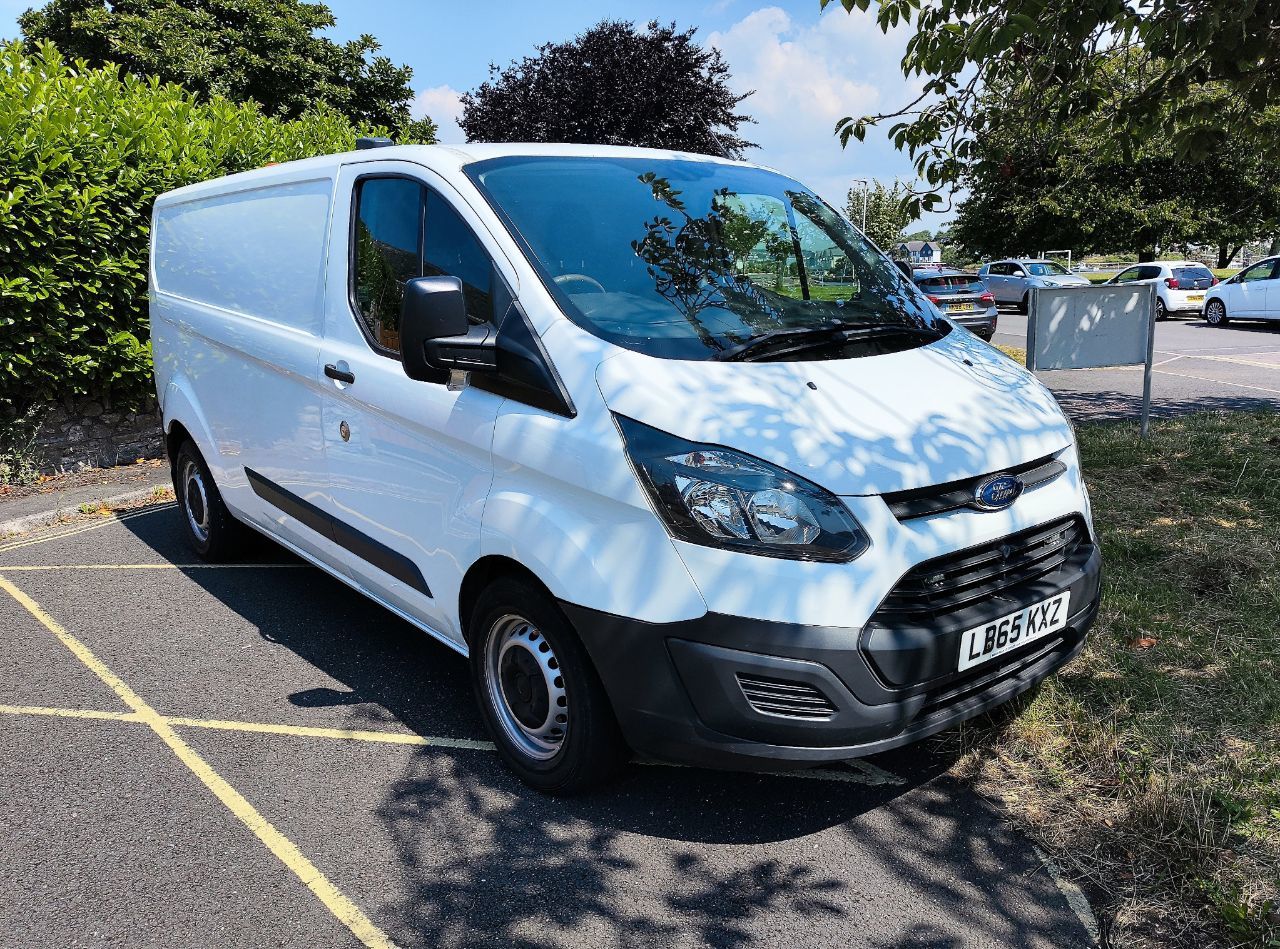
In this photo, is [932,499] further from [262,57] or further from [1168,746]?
[262,57]

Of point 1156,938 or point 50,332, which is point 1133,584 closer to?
point 1156,938

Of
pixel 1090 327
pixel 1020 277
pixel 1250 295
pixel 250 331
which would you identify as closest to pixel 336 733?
pixel 250 331

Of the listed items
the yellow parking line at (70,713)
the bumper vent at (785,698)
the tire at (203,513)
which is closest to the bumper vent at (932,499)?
the bumper vent at (785,698)

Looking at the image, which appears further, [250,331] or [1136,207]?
[1136,207]

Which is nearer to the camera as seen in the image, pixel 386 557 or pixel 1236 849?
pixel 1236 849

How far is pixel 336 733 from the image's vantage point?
378cm

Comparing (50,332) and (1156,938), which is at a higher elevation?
(50,332)

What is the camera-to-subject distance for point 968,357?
3.59 m

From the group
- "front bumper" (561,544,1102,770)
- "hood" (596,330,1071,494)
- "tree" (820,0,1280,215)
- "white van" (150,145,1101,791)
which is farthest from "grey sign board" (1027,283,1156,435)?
"front bumper" (561,544,1102,770)

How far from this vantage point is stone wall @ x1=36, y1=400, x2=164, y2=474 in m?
8.25

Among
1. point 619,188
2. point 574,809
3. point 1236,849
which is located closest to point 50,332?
point 619,188

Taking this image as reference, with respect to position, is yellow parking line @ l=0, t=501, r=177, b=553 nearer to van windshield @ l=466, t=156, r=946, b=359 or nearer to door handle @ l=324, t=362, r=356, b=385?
door handle @ l=324, t=362, r=356, b=385

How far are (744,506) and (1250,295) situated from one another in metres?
21.8

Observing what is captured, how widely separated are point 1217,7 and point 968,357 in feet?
6.08
